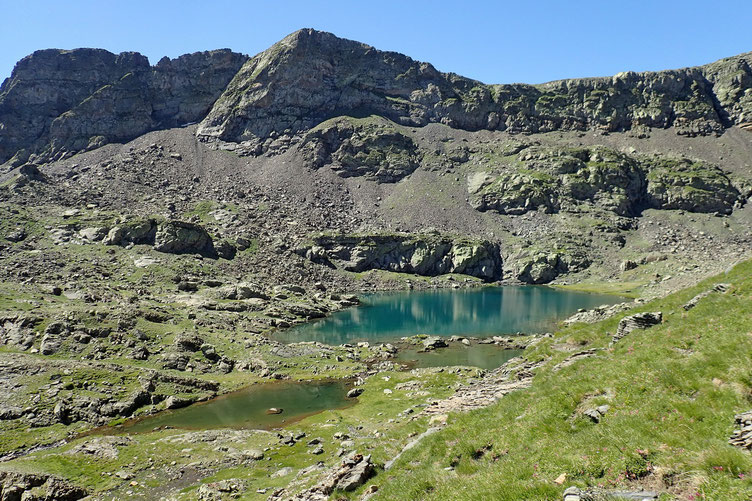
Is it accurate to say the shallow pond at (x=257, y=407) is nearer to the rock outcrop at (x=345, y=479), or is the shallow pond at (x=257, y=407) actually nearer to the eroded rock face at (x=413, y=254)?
the rock outcrop at (x=345, y=479)

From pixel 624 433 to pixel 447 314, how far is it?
10283 cm

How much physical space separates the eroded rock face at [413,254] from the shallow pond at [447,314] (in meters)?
24.5

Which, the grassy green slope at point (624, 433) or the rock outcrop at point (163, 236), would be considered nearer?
the grassy green slope at point (624, 433)

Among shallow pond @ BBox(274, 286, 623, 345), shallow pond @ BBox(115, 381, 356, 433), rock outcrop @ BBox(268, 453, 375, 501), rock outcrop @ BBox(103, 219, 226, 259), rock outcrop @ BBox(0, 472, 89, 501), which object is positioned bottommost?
shallow pond @ BBox(274, 286, 623, 345)

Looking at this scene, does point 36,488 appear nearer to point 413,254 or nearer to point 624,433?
point 624,433

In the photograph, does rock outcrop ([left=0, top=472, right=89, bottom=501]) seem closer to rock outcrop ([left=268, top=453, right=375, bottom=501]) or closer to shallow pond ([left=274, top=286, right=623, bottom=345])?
rock outcrop ([left=268, top=453, right=375, bottom=501])

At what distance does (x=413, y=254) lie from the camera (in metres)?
182

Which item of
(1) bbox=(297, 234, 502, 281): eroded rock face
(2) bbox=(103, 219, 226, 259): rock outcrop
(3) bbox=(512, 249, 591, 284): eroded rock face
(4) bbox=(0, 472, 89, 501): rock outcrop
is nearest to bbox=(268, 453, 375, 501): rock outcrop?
(4) bbox=(0, 472, 89, 501): rock outcrop

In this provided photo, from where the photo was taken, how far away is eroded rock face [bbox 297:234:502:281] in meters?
178

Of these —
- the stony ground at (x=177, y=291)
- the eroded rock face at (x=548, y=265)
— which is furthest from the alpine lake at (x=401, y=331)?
the eroded rock face at (x=548, y=265)

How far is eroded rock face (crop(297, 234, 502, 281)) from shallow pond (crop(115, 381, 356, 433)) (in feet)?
397

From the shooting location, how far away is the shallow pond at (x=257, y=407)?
136 feet

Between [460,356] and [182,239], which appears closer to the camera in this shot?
[460,356]

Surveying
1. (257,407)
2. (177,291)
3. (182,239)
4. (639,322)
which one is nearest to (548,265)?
(177,291)
